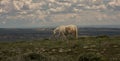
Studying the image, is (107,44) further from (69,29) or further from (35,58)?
(69,29)

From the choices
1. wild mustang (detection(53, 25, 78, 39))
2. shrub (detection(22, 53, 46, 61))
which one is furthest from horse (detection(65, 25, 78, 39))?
shrub (detection(22, 53, 46, 61))

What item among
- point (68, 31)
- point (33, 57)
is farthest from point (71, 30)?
point (33, 57)

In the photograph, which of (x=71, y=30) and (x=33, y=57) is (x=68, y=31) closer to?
(x=71, y=30)

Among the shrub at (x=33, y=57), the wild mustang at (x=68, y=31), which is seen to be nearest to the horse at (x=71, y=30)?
the wild mustang at (x=68, y=31)

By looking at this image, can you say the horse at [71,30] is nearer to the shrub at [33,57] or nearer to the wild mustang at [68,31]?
the wild mustang at [68,31]

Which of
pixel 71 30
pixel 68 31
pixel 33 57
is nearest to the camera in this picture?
pixel 33 57

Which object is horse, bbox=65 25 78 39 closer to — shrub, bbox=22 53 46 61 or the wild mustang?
the wild mustang

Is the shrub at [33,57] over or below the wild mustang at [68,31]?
over

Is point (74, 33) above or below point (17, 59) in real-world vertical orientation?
below

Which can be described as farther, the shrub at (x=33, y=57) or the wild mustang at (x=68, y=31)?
the wild mustang at (x=68, y=31)

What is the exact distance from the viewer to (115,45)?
31188 mm

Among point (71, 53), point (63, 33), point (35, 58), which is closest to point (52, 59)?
point (35, 58)

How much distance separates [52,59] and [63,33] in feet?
96.3

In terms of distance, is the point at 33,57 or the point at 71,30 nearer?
the point at 33,57
